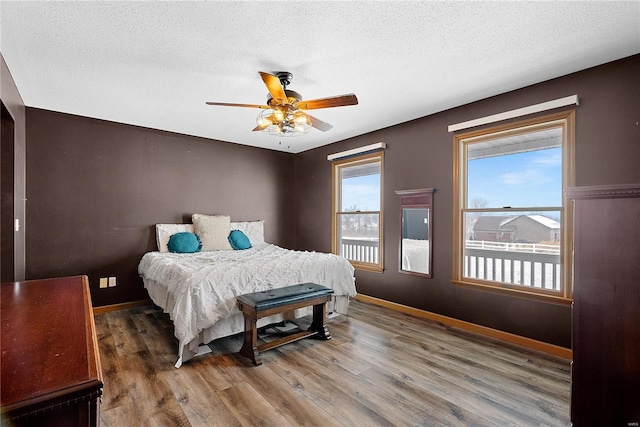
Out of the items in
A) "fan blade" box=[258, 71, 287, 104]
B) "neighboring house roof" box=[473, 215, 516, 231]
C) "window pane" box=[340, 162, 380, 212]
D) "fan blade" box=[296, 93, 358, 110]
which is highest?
"fan blade" box=[258, 71, 287, 104]

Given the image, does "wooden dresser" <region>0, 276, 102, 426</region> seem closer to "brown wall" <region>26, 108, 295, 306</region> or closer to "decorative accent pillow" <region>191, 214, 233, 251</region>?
"brown wall" <region>26, 108, 295, 306</region>

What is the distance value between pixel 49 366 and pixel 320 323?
8.27ft

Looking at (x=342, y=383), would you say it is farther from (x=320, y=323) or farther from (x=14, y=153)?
(x=14, y=153)

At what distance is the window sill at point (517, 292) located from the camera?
273cm

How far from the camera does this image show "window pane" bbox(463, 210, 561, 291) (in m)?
2.88

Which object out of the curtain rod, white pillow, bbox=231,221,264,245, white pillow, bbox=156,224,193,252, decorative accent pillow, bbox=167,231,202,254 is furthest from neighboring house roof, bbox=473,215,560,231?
white pillow, bbox=156,224,193,252

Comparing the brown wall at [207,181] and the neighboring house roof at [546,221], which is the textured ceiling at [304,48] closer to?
the brown wall at [207,181]

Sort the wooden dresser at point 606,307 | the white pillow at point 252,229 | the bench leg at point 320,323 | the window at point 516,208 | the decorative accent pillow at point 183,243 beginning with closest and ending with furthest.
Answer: the wooden dresser at point 606,307 < the window at point 516,208 < the bench leg at point 320,323 < the decorative accent pillow at point 183,243 < the white pillow at point 252,229

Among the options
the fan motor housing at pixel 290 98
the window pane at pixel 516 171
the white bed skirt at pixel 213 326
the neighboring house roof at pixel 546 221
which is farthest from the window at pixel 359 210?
the fan motor housing at pixel 290 98

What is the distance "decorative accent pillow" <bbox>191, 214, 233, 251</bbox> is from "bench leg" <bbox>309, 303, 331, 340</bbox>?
Answer: 6.59 ft

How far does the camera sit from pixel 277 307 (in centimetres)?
267

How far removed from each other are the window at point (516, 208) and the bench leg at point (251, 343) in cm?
232

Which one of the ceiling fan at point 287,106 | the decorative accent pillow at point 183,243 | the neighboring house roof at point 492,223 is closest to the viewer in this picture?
the ceiling fan at point 287,106

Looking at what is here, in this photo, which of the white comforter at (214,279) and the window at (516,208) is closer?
the white comforter at (214,279)
